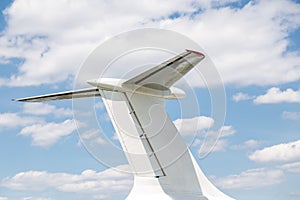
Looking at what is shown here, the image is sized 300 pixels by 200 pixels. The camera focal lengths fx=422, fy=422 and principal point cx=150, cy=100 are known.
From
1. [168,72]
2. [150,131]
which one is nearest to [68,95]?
[150,131]

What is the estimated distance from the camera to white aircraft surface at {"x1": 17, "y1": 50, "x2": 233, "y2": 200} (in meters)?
9.62

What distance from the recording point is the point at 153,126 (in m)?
10.3

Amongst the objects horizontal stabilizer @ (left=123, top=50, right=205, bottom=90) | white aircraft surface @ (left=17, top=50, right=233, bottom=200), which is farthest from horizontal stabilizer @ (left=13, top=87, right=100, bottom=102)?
horizontal stabilizer @ (left=123, top=50, right=205, bottom=90)

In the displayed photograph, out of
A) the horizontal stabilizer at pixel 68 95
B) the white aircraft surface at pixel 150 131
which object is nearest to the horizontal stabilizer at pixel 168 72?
the white aircraft surface at pixel 150 131

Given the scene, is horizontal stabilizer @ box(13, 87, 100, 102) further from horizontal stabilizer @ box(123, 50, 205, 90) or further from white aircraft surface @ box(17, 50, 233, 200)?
horizontal stabilizer @ box(123, 50, 205, 90)

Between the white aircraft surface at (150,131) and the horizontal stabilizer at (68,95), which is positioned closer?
the white aircraft surface at (150,131)

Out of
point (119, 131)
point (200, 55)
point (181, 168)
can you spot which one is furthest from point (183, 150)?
point (200, 55)

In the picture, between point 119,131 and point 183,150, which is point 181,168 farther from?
point 119,131

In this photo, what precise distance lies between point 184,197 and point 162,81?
2822mm

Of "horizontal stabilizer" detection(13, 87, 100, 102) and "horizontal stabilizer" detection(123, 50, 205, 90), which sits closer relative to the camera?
"horizontal stabilizer" detection(123, 50, 205, 90)

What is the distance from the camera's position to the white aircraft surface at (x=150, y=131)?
962cm

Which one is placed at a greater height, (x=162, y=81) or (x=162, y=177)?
(x=162, y=81)

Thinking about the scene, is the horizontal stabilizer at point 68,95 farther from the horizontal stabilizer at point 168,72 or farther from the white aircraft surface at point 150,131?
the horizontal stabilizer at point 168,72

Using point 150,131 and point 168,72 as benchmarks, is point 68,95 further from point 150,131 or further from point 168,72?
point 168,72
